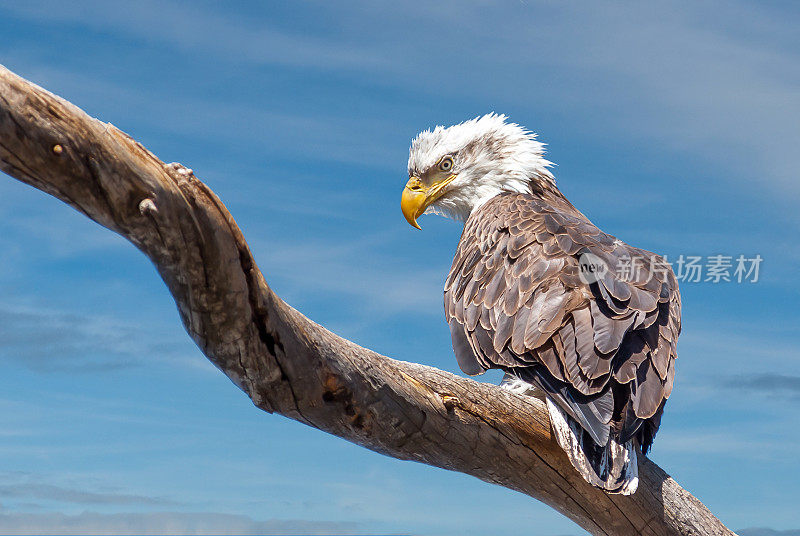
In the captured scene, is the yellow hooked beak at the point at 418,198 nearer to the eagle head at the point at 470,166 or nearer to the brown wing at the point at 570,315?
the eagle head at the point at 470,166

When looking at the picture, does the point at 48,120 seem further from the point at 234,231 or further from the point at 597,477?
the point at 597,477

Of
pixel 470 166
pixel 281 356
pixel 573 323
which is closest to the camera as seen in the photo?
pixel 281 356

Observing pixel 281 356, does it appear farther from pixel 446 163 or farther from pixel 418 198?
pixel 446 163

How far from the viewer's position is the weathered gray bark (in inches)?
119

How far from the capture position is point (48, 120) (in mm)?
2971

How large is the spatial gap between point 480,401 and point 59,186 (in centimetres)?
273

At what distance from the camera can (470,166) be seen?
810 centimetres

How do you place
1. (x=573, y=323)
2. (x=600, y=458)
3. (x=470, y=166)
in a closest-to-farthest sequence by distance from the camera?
1. (x=600, y=458)
2. (x=573, y=323)
3. (x=470, y=166)

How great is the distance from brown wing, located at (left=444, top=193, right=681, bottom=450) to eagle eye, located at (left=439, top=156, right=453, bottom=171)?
180 centimetres

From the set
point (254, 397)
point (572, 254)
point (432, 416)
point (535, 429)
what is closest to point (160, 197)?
point (254, 397)

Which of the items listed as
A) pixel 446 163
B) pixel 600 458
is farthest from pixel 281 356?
pixel 446 163

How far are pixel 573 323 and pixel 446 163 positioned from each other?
368 centimetres

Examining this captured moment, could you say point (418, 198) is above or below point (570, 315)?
above

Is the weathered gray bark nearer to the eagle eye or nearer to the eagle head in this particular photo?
the eagle head
